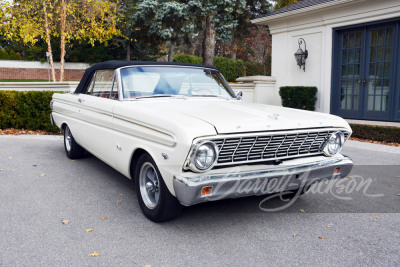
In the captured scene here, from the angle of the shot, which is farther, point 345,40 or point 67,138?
point 345,40

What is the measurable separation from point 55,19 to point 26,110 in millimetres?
8617

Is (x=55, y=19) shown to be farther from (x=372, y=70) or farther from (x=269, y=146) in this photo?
(x=269, y=146)

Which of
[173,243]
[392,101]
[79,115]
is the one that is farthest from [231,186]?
[392,101]

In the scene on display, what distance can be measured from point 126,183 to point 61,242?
6.55 feet

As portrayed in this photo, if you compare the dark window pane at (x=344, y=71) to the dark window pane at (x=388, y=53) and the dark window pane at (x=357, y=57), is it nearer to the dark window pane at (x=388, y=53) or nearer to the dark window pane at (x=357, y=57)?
the dark window pane at (x=357, y=57)

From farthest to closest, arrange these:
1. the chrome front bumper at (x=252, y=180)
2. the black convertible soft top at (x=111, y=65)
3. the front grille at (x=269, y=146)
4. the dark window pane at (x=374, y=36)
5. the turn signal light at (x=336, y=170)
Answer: the dark window pane at (x=374, y=36), the black convertible soft top at (x=111, y=65), the turn signal light at (x=336, y=170), the front grille at (x=269, y=146), the chrome front bumper at (x=252, y=180)

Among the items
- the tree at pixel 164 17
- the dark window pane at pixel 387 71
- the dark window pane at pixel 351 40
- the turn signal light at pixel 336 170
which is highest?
the tree at pixel 164 17

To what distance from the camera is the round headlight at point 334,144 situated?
4113mm

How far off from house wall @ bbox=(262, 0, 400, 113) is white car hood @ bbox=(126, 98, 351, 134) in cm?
772

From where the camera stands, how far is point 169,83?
190 inches

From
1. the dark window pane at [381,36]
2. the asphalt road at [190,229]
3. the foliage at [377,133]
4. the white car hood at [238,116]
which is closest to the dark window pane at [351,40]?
the dark window pane at [381,36]

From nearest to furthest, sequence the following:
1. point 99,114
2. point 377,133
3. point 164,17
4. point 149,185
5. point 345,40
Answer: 1. point 149,185
2. point 99,114
3. point 377,133
4. point 345,40
5. point 164,17

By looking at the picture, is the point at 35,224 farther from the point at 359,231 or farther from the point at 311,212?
the point at 359,231

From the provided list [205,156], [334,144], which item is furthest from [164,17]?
[205,156]
